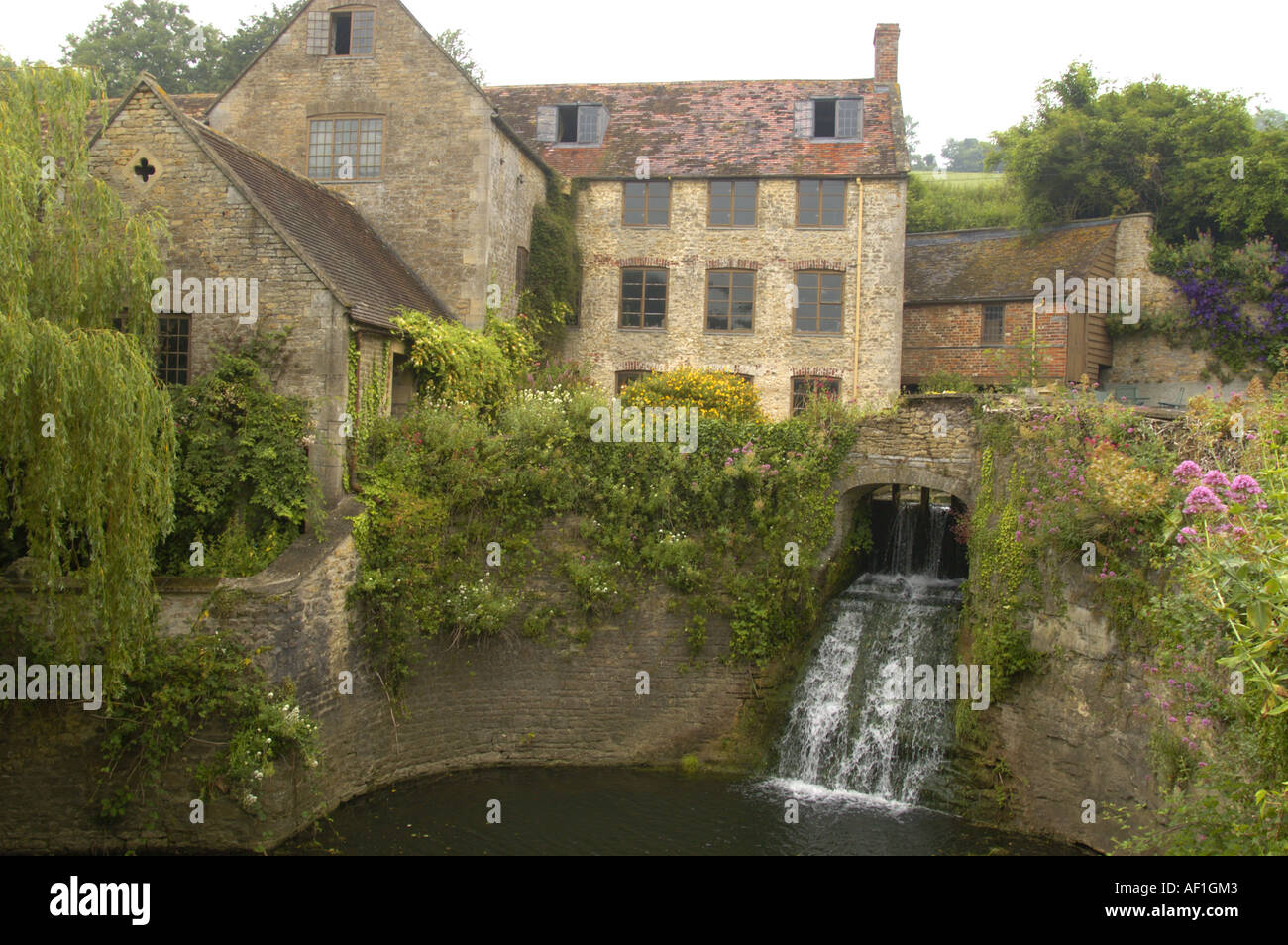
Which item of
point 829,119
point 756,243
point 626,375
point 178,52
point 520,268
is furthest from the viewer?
point 178,52

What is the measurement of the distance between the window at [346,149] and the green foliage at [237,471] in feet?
25.1

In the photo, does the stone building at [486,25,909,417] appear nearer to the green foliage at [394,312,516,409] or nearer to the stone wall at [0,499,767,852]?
the green foliage at [394,312,516,409]

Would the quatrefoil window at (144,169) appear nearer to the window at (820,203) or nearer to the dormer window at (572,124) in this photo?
the dormer window at (572,124)

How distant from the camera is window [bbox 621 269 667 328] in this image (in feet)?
77.6

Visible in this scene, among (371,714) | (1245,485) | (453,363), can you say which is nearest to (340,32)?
(453,363)

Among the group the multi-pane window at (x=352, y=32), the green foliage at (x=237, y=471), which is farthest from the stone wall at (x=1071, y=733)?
the multi-pane window at (x=352, y=32)

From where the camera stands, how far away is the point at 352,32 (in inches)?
769

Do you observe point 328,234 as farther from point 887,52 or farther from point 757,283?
point 887,52

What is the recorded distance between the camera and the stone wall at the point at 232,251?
13.5 m

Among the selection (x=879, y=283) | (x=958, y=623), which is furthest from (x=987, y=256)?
(x=958, y=623)

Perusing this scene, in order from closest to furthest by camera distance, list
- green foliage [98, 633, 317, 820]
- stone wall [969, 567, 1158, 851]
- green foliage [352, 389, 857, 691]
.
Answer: green foliage [98, 633, 317, 820], stone wall [969, 567, 1158, 851], green foliage [352, 389, 857, 691]

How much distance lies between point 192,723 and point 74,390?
167 inches

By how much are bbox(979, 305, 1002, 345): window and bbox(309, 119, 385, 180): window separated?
1554 centimetres

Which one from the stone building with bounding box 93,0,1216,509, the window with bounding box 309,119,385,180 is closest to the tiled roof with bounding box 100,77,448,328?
the stone building with bounding box 93,0,1216,509
